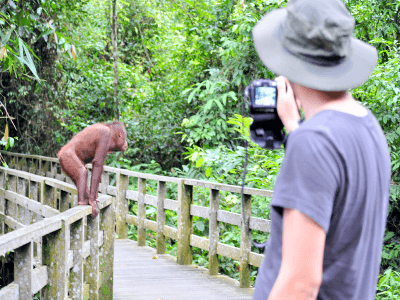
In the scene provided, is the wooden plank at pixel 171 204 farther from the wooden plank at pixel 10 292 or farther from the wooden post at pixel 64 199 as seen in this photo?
the wooden plank at pixel 10 292

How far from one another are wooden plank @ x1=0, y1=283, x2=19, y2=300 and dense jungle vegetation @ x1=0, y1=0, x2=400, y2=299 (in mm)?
3197

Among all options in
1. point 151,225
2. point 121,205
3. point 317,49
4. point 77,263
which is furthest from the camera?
point 121,205

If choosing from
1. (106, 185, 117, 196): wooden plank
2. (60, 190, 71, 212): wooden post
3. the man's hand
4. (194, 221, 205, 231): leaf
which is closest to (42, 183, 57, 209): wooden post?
(60, 190, 71, 212): wooden post

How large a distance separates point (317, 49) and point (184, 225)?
16.1ft

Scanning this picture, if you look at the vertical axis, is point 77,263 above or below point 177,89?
below

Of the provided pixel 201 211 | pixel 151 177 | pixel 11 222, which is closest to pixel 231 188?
pixel 201 211

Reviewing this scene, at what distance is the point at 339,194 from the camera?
1033mm

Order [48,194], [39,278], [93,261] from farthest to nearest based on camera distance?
[48,194] → [93,261] → [39,278]

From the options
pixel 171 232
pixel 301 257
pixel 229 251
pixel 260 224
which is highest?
pixel 301 257

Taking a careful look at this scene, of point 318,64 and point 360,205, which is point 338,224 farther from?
point 318,64

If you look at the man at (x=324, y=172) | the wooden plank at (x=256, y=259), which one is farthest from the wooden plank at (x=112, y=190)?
the man at (x=324, y=172)

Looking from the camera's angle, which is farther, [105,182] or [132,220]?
[105,182]

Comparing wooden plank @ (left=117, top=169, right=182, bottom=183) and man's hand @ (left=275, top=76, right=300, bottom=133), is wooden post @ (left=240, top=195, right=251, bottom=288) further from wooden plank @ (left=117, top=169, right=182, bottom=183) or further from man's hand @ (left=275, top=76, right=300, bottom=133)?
man's hand @ (left=275, top=76, right=300, bottom=133)

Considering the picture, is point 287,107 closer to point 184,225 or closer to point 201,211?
point 201,211
